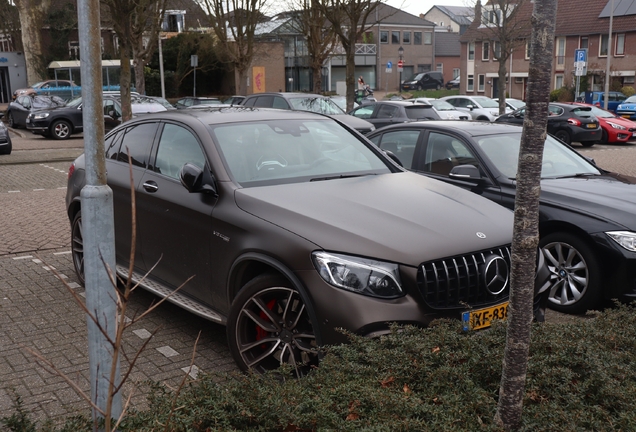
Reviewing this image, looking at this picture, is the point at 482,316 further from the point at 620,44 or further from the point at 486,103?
the point at 620,44

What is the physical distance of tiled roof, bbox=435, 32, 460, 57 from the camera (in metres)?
88.6

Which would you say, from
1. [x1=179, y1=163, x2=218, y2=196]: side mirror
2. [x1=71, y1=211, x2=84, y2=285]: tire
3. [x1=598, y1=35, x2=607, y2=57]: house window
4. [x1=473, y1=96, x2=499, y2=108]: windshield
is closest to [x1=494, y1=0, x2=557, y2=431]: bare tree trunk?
[x1=179, y1=163, x2=218, y2=196]: side mirror

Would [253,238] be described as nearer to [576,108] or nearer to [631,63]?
[576,108]

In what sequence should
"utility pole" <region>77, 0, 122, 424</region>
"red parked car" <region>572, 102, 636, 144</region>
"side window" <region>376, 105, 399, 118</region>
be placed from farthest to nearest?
"red parked car" <region>572, 102, 636, 144</region> < "side window" <region>376, 105, 399, 118</region> < "utility pole" <region>77, 0, 122, 424</region>

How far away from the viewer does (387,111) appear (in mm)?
21359

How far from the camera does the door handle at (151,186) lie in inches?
214

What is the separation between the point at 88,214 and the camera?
302 cm

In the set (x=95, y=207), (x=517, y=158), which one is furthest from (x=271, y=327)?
(x=517, y=158)

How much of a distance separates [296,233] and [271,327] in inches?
22.6

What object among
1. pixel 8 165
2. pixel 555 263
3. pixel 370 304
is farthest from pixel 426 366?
pixel 8 165

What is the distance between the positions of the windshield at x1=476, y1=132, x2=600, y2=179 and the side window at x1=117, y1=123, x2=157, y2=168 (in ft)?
10.7

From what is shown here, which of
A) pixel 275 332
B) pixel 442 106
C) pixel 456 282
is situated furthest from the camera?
pixel 442 106

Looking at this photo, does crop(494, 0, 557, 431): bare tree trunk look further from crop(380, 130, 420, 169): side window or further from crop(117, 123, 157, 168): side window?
crop(380, 130, 420, 169): side window

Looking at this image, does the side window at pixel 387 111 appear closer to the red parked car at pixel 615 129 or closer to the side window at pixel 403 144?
the red parked car at pixel 615 129
